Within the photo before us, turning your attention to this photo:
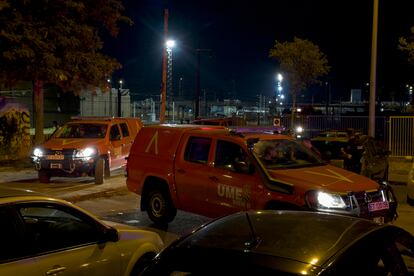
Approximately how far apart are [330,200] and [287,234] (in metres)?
4.79

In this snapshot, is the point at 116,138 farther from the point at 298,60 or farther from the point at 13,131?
the point at 298,60

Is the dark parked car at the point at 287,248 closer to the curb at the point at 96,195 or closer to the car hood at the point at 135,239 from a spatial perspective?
the car hood at the point at 135,239

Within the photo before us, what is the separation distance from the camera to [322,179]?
8.41 meters

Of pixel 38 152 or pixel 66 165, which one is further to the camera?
pixel 38 152

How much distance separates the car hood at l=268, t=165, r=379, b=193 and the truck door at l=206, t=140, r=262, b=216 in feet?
1.25

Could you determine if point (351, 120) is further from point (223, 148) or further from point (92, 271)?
point (92, 271)

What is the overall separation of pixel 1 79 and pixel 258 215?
58.8 ft

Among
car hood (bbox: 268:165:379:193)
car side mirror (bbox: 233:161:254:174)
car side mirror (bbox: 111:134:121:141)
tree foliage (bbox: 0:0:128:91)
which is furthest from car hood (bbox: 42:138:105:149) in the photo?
car hood (bbox: 268:165:379:193)

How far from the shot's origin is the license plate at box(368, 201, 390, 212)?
844 cm

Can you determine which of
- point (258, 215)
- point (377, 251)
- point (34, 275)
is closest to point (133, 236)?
point (34, 275)

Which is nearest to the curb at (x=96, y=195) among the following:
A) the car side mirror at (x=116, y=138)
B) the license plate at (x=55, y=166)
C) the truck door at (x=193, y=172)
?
the license plate at (x=55, y=166)

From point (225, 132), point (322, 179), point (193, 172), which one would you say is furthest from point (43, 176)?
point (322, 179)

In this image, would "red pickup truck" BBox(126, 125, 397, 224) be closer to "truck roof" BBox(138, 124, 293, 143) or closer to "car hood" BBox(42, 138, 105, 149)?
"truck roof" BBox(138, 124, 293, 143)

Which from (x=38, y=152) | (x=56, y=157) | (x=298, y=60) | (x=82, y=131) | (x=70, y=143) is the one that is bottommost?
(x=56, y=157)
